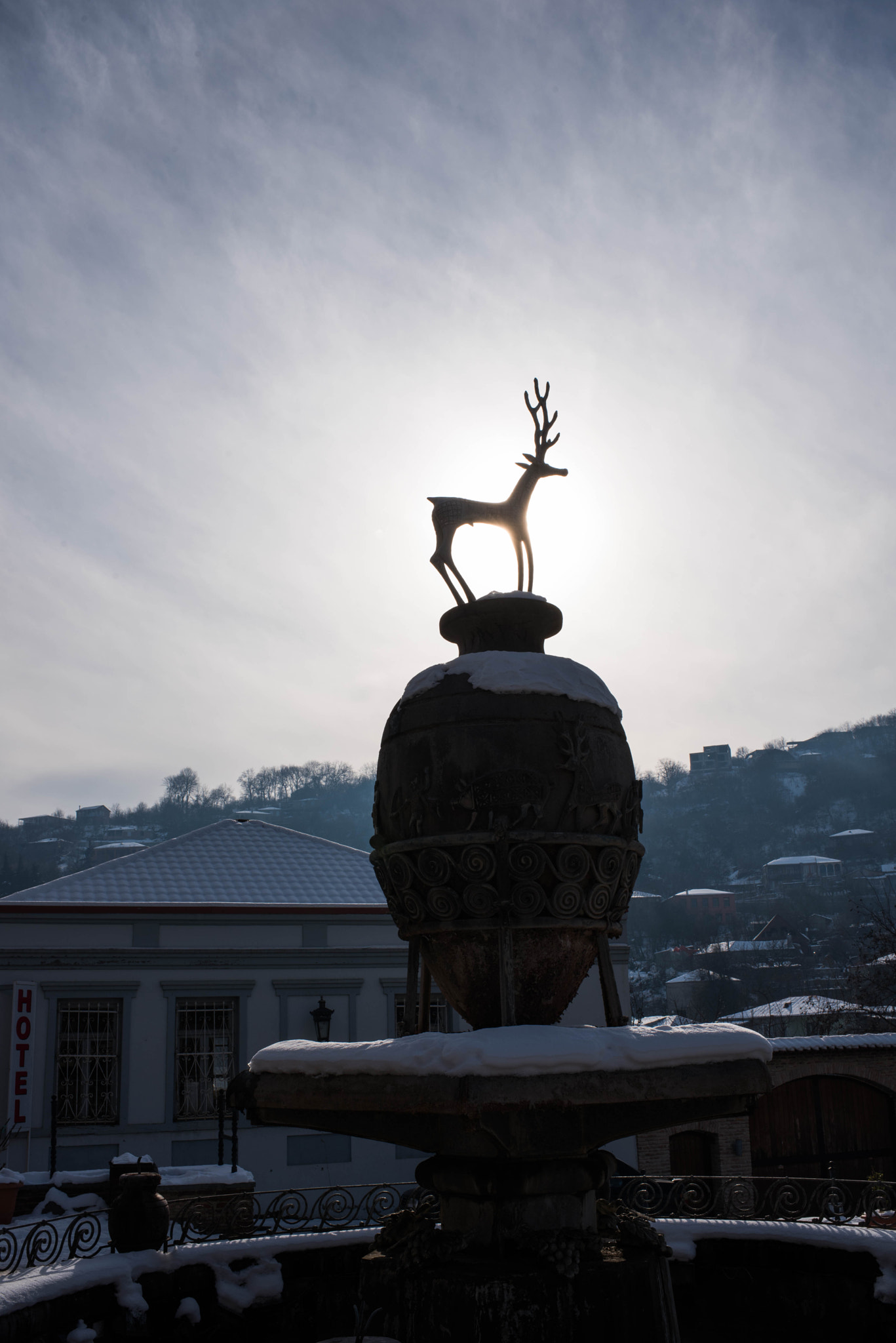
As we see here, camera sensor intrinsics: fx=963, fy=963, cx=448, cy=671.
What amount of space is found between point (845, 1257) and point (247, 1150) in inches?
453

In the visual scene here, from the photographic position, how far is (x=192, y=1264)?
6.59m

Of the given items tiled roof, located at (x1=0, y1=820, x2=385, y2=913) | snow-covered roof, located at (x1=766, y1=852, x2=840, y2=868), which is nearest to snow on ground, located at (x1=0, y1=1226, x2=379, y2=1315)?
tiled roof, located at (x1=0, y1=820, x2=385, y2=913)

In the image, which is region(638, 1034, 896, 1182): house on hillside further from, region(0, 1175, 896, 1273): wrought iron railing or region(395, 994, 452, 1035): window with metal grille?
region(0, 1175, 896, 1273): wrought iron railing

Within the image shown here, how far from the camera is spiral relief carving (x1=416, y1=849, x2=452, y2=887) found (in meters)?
5.51

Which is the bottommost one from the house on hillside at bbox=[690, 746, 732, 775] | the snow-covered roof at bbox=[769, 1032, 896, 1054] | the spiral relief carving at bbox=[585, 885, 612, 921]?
the snow-covered roof at bbox=[769, 1032, 896, 1054]

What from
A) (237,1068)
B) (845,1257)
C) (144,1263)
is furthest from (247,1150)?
(845,1257)

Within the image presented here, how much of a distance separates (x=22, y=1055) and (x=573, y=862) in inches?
A: 495

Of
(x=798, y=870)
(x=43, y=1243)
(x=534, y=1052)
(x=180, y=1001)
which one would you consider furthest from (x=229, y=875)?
(x=798, y=870)

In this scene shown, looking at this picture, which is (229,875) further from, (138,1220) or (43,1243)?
(138,1220)

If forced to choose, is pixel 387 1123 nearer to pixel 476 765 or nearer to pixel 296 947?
pixel 476 765

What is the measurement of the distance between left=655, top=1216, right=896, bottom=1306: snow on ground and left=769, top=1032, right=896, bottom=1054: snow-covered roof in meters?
13.1

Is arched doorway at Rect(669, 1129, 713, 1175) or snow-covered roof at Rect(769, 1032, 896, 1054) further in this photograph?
snow-covered roof at Rect(769, 1032, 896, 1054)

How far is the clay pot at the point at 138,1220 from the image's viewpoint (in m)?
6.66

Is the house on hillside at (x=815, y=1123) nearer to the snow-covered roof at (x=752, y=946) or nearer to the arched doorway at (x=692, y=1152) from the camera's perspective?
the arched doorway at (x=692, y=1152)
